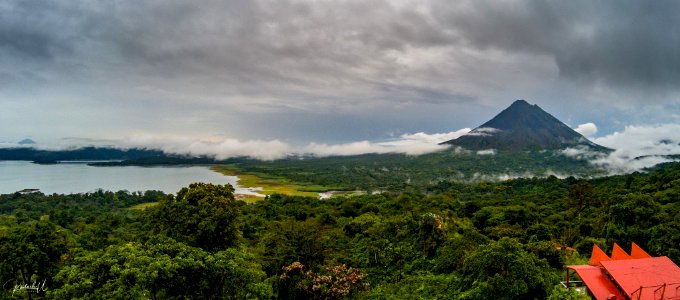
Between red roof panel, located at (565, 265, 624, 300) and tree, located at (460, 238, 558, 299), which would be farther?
red roof panel, located at (565, 265, 624, 300)

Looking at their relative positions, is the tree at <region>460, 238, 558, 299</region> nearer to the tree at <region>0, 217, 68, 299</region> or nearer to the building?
the building

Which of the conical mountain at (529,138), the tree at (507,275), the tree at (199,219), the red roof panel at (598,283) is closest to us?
the tree at (507,275)

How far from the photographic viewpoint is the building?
13.0 m

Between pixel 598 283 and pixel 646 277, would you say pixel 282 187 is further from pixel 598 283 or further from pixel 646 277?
pixel 646 277

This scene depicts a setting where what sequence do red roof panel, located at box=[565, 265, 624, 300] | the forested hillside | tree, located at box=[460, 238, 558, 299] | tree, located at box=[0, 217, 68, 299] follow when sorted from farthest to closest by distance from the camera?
1. tree, located at box=[0, 217, 68, 299]
2. red roof panel, located at box=[565, 265, 624, 300]
3. tree, located at box=[460, 238, 558, 299]
4. the forested hillside

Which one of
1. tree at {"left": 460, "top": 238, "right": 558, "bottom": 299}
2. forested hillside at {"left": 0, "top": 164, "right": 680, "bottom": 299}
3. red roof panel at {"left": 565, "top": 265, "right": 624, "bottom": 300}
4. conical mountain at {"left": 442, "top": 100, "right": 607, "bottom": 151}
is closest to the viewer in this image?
forested hillside at {"left": 0, "top": 164, "right": 680, "bottom": 299}

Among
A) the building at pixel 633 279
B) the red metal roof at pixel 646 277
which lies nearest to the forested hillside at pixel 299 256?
the building at pixel 633 279

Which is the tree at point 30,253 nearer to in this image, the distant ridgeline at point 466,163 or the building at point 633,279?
the building at point 633,279

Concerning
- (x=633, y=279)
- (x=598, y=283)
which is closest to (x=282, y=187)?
(x=598, y=283)

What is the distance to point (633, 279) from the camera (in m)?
13.6

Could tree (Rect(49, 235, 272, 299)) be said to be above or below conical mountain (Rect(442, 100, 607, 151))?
below

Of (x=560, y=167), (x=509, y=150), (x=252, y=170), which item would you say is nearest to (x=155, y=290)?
(x=252, y=170)

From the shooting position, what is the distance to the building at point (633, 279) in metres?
13.0

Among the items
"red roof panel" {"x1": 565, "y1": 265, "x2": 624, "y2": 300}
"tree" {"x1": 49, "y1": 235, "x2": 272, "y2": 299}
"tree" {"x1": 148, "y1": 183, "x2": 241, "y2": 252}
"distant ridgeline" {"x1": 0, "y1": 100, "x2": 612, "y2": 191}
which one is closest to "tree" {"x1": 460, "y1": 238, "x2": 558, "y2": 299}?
"red roof panel" {"x1": 565, "y1": 265, "x2": 624, "y2": 300}
